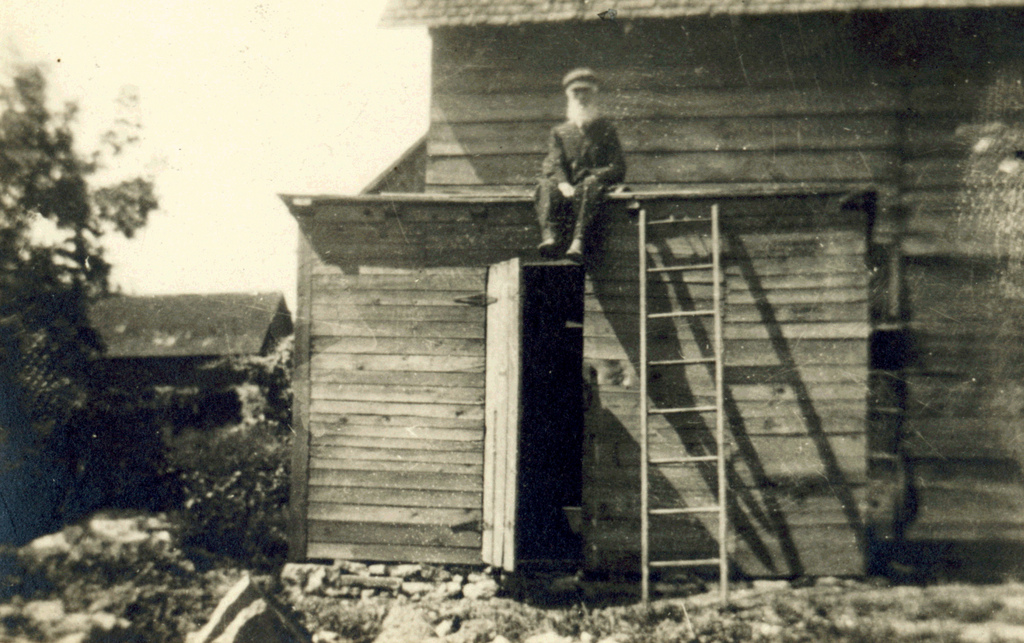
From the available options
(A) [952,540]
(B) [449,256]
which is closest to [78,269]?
(B) [449,256]

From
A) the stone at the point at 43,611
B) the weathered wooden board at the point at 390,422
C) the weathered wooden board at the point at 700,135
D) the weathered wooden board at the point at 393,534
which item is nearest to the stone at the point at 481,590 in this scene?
the weathered wooden board at the point at 393,534

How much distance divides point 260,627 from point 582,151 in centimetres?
477

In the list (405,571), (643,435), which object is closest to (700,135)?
(643,435)

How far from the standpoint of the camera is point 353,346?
587cm

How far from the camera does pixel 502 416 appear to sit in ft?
17.0

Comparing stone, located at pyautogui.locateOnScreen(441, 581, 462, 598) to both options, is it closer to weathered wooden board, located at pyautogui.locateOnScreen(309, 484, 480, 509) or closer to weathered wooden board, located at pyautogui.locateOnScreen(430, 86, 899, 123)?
weathered wooden board, located at pyautogui.locateOnScreen(309, 484, 480, 509)

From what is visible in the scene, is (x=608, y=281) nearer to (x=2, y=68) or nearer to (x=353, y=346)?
(x=353, y=346)

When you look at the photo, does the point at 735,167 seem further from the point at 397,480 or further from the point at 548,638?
the point at 548,638

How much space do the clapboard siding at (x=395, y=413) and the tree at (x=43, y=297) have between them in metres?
3.52

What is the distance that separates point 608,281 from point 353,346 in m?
2.52

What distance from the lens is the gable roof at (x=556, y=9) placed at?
6301 mm

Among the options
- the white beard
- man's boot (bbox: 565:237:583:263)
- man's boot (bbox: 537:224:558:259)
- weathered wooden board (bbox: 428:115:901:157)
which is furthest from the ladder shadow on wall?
weathered wooden board (bbox: 428:115:901:157)

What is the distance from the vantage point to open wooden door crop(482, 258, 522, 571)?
16.4 feet

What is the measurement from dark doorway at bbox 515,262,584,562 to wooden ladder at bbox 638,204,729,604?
166cm
